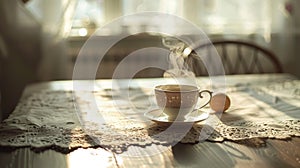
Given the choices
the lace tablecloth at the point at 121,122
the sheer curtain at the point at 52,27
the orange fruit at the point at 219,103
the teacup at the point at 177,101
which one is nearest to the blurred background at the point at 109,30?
the sheer curtain at the point at 52,27

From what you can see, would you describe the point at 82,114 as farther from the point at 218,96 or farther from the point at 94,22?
the point at 94,22

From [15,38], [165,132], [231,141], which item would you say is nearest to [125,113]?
[165,132]

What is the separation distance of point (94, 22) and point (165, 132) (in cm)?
187

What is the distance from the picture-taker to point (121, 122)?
1245 mm

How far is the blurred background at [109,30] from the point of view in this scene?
259 centimetres

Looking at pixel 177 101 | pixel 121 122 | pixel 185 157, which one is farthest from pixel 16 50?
pixel 185 157

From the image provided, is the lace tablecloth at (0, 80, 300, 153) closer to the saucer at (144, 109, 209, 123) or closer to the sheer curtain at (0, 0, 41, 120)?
the saucer at (144, 109, 209, 123)

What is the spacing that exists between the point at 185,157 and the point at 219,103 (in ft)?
1.36

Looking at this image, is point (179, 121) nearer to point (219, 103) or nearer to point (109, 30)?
point (219, 103)

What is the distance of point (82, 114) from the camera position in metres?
1.33

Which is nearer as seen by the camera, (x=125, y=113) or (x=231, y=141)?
(x=231, y=141)

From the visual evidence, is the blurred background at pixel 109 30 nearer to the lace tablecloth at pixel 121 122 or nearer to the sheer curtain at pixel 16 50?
the sheer curtain at pixel 16 50

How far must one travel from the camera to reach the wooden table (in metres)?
0.95

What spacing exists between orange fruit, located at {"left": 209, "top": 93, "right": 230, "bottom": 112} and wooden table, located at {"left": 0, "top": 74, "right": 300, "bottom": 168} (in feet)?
0.91
